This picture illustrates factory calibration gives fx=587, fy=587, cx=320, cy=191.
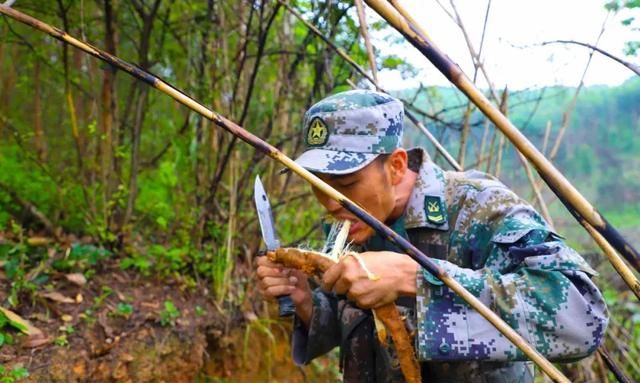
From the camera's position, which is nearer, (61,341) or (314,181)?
(314,181)

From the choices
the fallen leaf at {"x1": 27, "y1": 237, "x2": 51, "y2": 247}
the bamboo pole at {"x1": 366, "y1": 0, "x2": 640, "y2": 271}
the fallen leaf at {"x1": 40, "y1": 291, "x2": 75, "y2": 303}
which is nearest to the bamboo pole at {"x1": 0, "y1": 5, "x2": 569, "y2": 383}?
the bamboo pole at {"x1": 366, "y1": 0, "x2": 640, "y2": 271}

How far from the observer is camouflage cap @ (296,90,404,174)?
1455mm

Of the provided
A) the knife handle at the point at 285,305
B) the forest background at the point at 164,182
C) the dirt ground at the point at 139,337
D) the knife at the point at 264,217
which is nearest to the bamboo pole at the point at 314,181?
the knife at the point at 264,217

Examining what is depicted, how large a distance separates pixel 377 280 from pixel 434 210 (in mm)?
448

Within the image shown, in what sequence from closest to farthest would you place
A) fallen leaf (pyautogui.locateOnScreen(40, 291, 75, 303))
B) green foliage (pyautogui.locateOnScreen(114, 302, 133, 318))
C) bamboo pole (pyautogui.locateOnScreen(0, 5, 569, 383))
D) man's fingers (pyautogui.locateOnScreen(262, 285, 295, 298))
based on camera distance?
bamboo pole (pyautogui.locateOnScreen(0, 5, 569, 383))
man's fingers (pyautogui.locateOnScreen(262, 285, 295, 298))
fallen leaf (pyautogui.locateOnScreen(40, 291, 75, 303))
green foliage (pyautogui.locateOnScreen(114, 302, 133, 318))

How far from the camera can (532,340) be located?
3.97ft

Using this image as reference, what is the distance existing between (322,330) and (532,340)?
2.59 ft

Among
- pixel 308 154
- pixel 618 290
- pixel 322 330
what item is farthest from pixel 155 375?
pixel 618 290

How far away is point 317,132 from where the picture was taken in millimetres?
1527

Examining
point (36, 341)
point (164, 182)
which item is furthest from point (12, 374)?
point (164, 182)

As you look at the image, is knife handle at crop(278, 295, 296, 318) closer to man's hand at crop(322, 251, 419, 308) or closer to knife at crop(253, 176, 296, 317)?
knife at crop(253, 176, 296, 317)

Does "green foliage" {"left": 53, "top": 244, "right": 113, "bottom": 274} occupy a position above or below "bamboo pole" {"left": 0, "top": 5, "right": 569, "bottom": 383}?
below

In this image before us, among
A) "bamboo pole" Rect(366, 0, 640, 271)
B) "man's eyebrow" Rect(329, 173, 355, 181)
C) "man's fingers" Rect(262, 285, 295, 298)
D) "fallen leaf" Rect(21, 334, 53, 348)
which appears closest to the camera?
"bamboo pole" Rect(366, 0, 640, 271)

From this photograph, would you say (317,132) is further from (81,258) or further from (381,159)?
(81,258)
